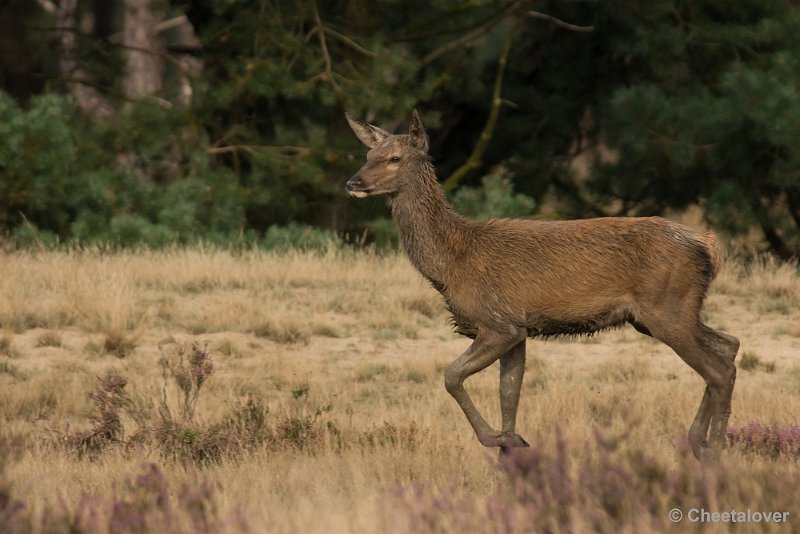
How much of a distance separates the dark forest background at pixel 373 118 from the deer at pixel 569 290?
27.7ft

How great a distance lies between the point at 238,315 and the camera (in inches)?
491

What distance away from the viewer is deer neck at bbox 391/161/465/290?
8.23 metres

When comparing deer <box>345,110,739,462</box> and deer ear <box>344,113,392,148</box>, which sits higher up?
deer ear <box>344,113,392,148</box>

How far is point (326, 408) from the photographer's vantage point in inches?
365

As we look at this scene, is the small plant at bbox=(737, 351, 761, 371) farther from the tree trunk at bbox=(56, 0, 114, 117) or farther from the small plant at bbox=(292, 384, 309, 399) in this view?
the tree trunk at bbox=(56, 0, 114, 117)

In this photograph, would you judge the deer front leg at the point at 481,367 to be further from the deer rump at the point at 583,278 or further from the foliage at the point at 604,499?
the foliage at the point at 604,499

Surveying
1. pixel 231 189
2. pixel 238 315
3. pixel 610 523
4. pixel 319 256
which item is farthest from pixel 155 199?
pixel 610 523

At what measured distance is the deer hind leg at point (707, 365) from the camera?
784 cm

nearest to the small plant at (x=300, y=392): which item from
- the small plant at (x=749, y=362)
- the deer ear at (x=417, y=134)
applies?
the deer ear at (x=417, y=134)

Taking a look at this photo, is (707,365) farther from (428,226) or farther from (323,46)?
(323,46)

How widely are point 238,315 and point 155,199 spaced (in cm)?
511

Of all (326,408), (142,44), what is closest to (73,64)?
(142,44)

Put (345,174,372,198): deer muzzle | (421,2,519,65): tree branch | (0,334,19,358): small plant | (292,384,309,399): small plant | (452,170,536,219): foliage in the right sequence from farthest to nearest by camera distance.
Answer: (421,2,519,65): tree branch, (452,170,536,219): foliage, (0,334,19,358): small plant, (292,384,309,399): small plant, (345,174,372,198): deer muzzle

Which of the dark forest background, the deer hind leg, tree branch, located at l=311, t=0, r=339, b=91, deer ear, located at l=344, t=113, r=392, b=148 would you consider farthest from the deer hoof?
tree branch, located at l=311, t=0, r=339, b=91
